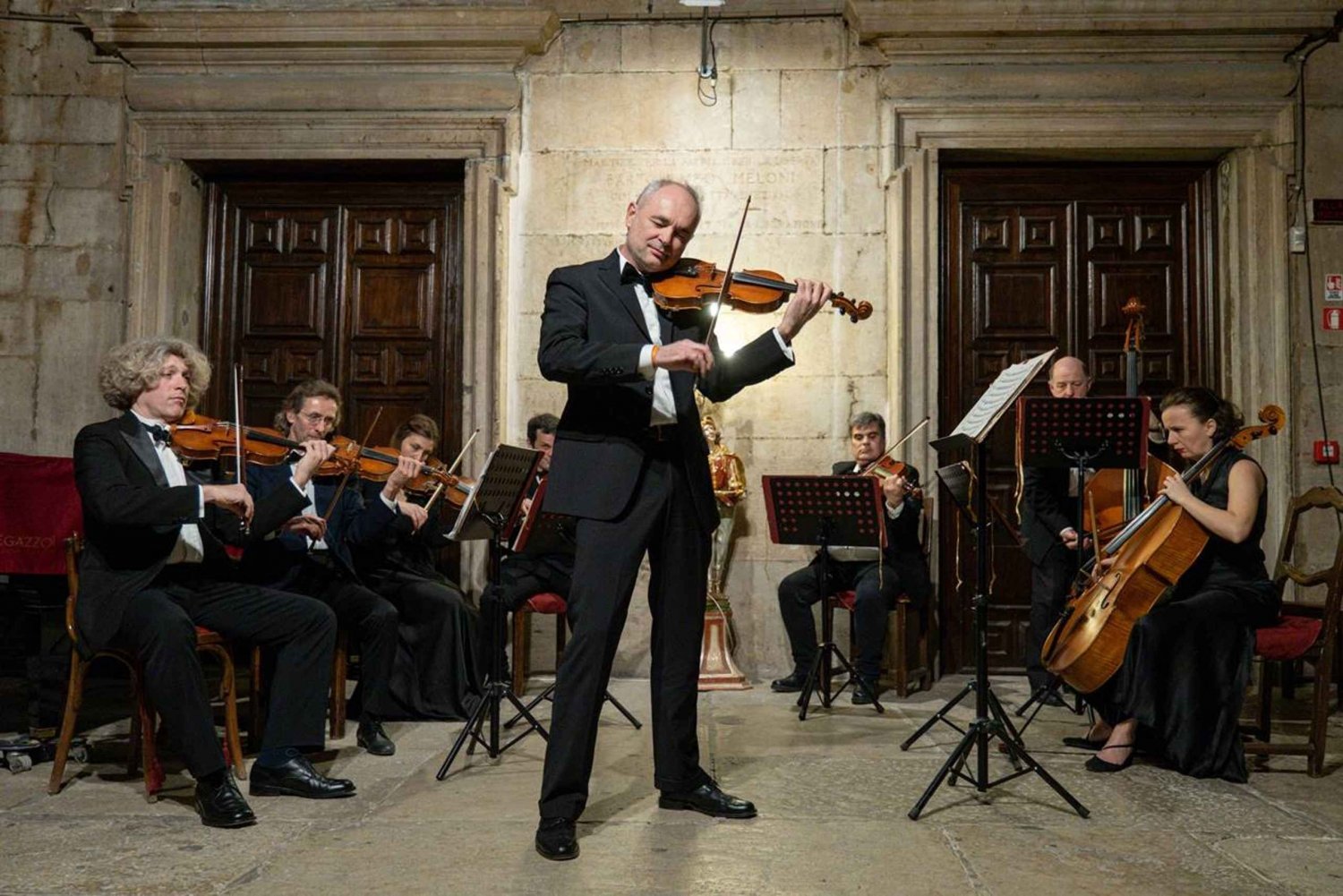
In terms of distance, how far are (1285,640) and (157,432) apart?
13.7ft

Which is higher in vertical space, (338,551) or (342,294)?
(342,294)

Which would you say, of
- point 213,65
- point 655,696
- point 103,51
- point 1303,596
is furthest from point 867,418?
point 103,51

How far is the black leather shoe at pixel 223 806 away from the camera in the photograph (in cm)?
353

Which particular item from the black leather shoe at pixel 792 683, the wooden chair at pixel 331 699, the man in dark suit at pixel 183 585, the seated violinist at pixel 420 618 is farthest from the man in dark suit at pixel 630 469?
the black leather shoe at pixel 792 683

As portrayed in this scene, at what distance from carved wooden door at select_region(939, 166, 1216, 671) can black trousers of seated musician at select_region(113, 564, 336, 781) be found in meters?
3.87

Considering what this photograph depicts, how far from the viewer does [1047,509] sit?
18.8 feet

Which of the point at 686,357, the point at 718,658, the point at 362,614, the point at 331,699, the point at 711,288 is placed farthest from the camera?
the point at 718,658

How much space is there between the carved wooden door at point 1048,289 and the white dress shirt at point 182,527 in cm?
420

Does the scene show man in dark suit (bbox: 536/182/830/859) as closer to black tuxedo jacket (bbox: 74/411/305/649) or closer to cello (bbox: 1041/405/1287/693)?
black tuxedo jacket (bbox: 74/411/305/649)

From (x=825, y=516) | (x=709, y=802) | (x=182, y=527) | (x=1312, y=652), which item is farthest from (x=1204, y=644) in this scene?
(x=182, y=527)

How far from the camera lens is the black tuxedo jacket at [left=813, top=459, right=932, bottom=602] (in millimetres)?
6074

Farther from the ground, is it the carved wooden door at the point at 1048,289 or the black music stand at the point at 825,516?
the carved wooden door at the point at 1048,289

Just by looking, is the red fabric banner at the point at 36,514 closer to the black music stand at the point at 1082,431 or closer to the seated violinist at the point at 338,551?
the seated violinist at the point at 338,551

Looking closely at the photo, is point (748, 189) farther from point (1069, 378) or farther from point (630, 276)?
point (630, 276)
